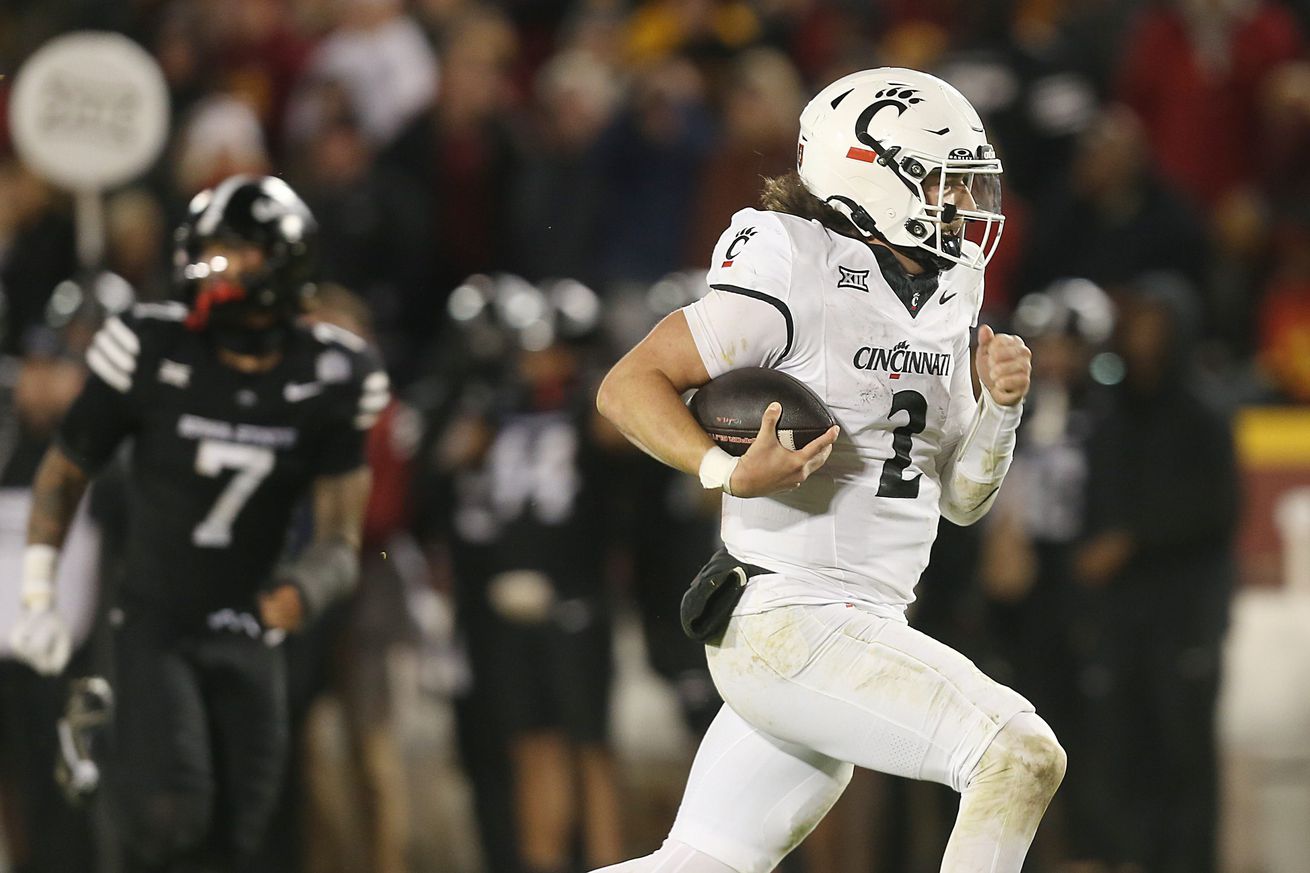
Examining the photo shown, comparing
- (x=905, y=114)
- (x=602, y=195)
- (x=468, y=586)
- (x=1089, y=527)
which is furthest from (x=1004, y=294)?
(x=905, y=114)

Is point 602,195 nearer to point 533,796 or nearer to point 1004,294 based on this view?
point 1004,294

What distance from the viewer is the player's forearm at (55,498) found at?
5.20 m

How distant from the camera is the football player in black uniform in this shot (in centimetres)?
511

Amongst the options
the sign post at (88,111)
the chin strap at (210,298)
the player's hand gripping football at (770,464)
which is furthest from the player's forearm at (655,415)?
the sign post at (88,111)

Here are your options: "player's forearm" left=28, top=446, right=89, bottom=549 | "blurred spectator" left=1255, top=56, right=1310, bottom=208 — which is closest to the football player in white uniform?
"player's forearm" left=28, top=446, right=89, bottom=549

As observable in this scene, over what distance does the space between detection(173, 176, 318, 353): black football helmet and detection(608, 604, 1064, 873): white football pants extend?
6.00 ft

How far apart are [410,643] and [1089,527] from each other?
8.02 feet

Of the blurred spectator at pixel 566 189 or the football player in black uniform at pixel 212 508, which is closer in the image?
the football player in black uniform at pixel 212 508

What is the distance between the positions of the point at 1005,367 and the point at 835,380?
1.07 ft

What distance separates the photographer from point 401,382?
855 centimetres

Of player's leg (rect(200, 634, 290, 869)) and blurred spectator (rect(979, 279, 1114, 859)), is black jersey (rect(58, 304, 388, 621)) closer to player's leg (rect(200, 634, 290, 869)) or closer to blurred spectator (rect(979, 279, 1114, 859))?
player's leg (rect(200, 634, 290, 869))

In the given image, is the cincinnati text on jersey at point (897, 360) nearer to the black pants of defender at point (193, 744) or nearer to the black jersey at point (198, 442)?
the black jersey at point (198, 442)

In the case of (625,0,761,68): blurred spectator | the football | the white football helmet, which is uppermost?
the white football helmet

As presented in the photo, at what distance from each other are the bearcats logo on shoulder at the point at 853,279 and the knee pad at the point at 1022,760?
0.86 m
